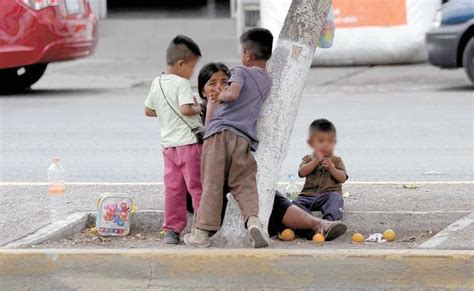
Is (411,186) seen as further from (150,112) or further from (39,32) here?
(39,32)

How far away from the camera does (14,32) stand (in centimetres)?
1510

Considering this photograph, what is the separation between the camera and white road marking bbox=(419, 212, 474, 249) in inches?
247

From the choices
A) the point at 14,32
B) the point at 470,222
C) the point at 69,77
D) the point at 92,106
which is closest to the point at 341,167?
the point at 470,222

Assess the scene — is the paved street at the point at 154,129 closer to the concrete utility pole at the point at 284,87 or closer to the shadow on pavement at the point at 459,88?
the shadow on pavement at the point at 459,88

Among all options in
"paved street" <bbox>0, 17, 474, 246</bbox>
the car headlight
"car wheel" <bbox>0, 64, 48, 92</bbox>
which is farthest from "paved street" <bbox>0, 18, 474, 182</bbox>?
the car headlight

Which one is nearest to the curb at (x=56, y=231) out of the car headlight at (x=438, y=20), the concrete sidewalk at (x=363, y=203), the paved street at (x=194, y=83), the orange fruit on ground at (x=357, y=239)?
the concrete sidewalk at (x=363, y=203)

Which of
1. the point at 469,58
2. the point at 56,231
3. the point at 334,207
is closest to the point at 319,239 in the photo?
the point at 334,207

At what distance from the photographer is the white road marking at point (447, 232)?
6.27 metres

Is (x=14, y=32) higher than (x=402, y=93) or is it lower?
higher

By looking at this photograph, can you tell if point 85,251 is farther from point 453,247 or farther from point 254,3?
point 254,3

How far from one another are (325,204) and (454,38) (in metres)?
8.68

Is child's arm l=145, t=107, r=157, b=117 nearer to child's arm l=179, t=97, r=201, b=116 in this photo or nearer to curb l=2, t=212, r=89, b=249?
child's arm l=179, t=97, r=201, b=116

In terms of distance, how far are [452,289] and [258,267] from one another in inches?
40.0

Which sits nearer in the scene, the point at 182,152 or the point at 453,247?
the point at 453,247
